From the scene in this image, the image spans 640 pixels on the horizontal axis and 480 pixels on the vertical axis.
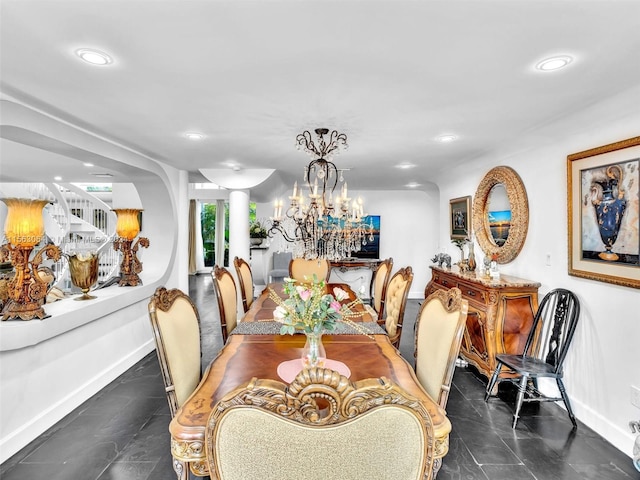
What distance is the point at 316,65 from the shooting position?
1713mm

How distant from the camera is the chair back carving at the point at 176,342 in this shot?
1.51 meters

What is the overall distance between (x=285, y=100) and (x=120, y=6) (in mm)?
1079

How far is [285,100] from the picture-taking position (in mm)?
2195

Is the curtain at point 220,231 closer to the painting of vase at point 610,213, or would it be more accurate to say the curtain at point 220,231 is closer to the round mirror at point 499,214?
the round mirror at point 499,214

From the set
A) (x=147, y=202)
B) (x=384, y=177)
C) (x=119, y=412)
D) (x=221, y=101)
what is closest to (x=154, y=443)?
(x=119, y=412)

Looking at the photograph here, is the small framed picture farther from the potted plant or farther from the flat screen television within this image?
the potted plant

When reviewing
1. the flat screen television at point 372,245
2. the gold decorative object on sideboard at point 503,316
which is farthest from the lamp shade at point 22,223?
the flat screen television at point 372,245

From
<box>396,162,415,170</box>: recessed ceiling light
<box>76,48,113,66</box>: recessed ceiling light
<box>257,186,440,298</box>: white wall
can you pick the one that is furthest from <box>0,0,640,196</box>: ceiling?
<box>257,186,440,298</box>: white wall

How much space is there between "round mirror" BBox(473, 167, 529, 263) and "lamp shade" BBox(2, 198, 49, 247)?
13.2 ft

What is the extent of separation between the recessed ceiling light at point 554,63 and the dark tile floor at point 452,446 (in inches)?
90.3

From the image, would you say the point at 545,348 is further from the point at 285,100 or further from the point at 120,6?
the point at 120,6

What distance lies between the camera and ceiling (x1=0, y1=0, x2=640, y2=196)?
4.25 feet

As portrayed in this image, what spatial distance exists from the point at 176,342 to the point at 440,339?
52.7 inches

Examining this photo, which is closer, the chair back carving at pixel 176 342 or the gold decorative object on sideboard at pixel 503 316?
the chair back carving at pixel 176 342
